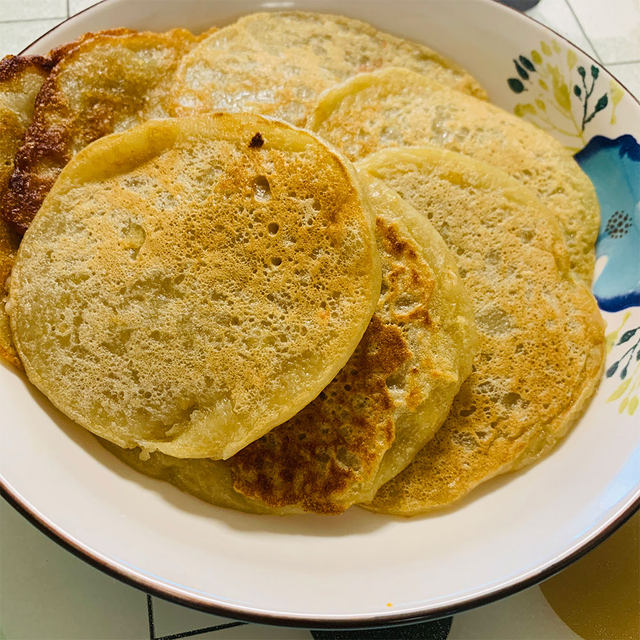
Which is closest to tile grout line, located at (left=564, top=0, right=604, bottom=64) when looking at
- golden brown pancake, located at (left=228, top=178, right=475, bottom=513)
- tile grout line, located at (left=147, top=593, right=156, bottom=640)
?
golden brown pancake, located at (left=228, top=178, right=475, bottom=513)

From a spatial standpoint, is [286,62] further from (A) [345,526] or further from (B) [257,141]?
(A) [345,526]

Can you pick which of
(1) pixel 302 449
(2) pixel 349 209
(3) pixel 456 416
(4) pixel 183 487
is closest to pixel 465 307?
(3) pixel 456 416

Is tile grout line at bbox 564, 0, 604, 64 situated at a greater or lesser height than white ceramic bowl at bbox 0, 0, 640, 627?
greater

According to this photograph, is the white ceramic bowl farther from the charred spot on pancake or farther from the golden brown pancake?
the charred spot on pancake

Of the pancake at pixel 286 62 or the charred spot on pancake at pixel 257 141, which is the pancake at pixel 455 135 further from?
the charred spot on pancake at pixel 257 141

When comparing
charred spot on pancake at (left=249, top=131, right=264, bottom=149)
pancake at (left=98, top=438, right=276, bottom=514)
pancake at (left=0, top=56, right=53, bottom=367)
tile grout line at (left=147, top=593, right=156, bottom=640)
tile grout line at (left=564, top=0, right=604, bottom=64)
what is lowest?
tile grout line at (left=147, top=593, right=156, bottom=640)

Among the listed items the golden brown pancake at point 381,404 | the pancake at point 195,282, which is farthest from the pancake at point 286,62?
the golden brown pancake at point 381,404

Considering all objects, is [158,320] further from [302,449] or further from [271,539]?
[271,539]
